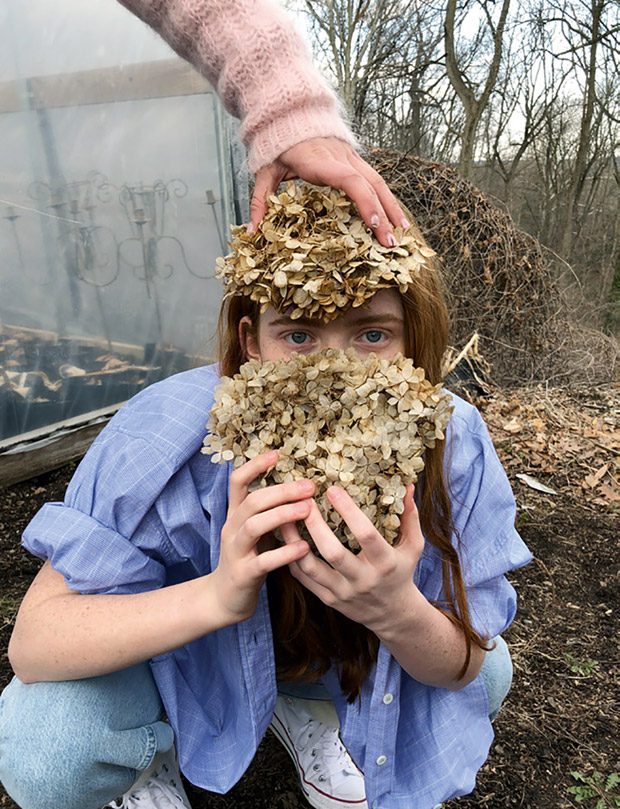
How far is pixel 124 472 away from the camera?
1.28m

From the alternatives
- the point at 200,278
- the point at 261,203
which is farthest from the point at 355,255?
the point at 200,278

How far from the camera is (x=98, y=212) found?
13.2 ft

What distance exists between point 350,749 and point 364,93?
12967 millimetres

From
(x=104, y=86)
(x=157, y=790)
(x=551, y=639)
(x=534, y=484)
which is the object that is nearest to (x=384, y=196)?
(x=157, y=790)

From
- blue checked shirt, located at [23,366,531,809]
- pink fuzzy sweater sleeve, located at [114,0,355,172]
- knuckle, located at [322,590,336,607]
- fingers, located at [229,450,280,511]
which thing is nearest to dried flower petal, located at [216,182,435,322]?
pink fuzzy sweater sleeve, located at [114,0,355,172]

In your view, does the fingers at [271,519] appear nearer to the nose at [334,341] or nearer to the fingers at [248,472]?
the fingers at [248,472]

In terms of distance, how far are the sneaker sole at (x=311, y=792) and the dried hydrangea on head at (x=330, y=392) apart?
3.06 feet

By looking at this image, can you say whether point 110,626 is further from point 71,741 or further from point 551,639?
point 551,639

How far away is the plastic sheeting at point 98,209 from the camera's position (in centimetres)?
361

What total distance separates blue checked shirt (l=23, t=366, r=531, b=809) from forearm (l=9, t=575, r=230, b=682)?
0.19ft

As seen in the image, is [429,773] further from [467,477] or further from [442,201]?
[442,201]

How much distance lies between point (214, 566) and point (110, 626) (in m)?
0.24

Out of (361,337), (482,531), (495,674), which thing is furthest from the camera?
(495,674)

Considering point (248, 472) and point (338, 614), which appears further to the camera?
point (338, 614)
